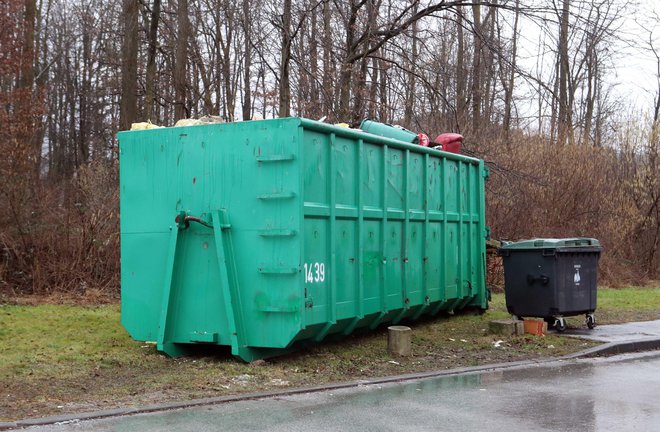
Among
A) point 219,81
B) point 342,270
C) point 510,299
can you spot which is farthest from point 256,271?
point 219,81

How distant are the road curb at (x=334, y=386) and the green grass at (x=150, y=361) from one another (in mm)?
228

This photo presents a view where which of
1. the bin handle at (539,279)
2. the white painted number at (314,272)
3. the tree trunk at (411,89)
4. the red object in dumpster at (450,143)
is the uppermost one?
the tree trunk at (411,89)

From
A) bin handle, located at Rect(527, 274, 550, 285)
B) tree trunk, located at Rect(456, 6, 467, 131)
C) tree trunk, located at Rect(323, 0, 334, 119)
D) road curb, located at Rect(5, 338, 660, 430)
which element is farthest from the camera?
tree trunk, located at Rect(456, 6, 467, 131)

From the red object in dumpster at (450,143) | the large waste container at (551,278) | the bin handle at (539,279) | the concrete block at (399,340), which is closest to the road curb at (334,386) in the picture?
the concrete block at (399,340)

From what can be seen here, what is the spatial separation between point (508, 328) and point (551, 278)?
115 centimetres

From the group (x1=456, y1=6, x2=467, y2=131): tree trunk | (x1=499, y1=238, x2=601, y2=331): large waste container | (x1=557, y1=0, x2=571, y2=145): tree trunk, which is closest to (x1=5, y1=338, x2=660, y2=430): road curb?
→ (x1=499, y1=238, x2=601, y2=331): large waste container

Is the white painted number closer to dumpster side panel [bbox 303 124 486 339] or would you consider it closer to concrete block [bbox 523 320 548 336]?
dumpster side panel [bbox 303 124 486 339]

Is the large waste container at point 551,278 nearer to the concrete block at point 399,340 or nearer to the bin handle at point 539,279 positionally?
the bin handle at point 539,279

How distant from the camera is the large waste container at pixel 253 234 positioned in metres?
8.11

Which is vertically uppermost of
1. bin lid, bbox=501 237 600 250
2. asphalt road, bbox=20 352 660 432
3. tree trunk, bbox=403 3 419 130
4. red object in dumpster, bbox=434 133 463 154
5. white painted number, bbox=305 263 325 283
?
tree trunk, bbox=403 3 419 130

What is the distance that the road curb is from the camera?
5.90 meters

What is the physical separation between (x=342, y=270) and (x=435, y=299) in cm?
294

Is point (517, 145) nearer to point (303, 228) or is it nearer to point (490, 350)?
point (490, 350)

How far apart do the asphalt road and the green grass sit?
22.4 inches
